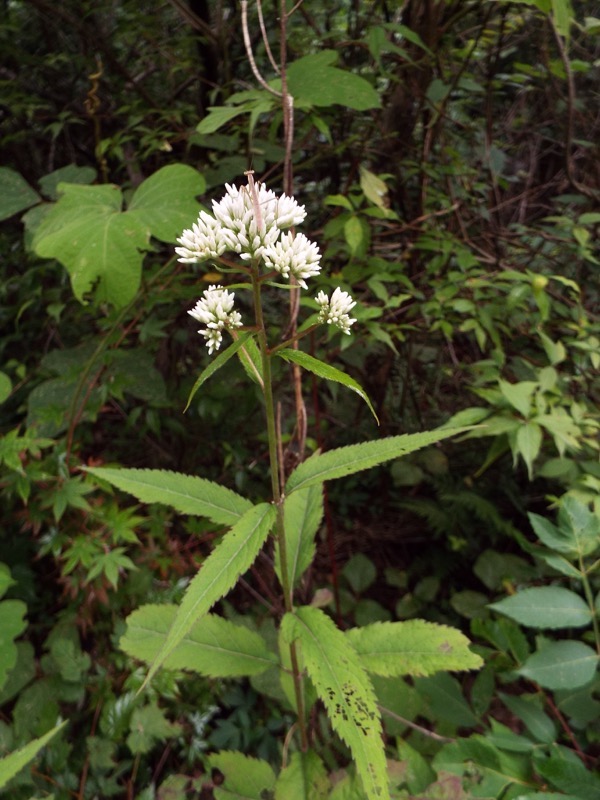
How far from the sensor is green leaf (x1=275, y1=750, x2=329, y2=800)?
1129mm

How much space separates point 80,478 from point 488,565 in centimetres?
161

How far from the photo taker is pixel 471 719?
58.6 inches

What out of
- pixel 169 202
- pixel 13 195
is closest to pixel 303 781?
pixel 169 202

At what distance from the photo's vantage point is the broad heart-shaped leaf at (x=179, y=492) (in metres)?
1.01

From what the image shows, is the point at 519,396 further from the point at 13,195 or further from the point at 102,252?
the point at 13,195

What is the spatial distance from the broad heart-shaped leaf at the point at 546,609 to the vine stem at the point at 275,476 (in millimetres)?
497

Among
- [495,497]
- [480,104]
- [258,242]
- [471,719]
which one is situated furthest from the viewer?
[480,104]

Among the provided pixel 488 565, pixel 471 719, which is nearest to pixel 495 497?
pixel 488 565

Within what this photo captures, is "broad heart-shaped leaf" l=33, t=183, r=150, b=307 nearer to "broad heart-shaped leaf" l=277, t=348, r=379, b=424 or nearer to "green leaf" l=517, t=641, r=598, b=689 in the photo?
"broad heart-shaped leaf" l=277, t=348, r=379, b=424

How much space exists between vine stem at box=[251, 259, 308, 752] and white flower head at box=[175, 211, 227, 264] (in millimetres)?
87

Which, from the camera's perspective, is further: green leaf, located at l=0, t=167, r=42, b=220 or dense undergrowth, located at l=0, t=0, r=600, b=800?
green leaf, located at l=0, t=167, r=42, b=220

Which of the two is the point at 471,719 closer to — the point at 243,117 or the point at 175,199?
the point at 175,199

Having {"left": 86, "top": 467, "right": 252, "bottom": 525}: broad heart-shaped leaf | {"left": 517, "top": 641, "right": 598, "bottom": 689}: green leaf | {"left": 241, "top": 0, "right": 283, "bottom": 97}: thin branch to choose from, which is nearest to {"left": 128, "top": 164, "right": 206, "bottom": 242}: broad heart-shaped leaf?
{"left": 241, "top": 0, "right": 283, "bottom": 97}: thin branch

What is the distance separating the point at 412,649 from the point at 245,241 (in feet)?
3.10
